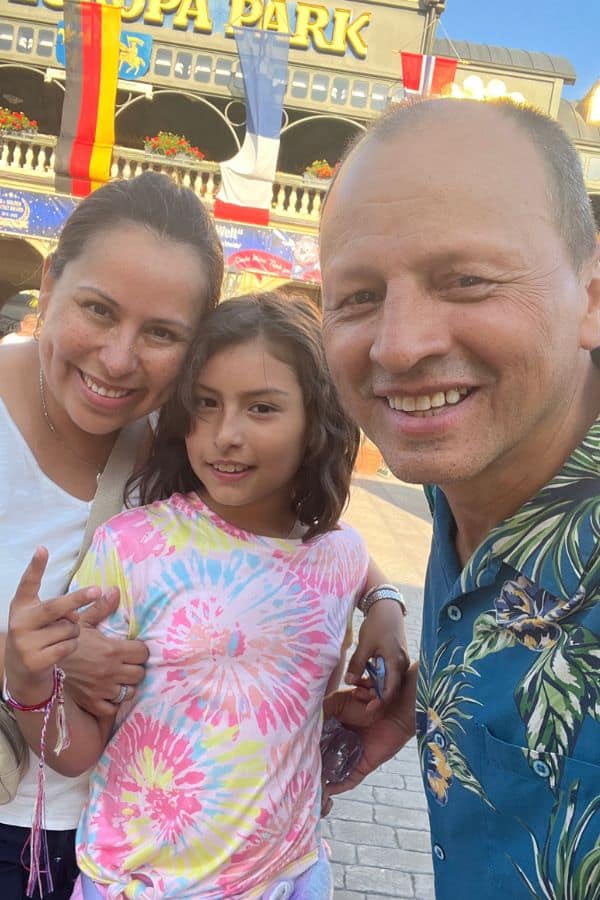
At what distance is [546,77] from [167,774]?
16.8 metres

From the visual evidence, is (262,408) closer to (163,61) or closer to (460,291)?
(460,291)

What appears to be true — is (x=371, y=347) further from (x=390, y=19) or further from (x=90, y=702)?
(x=390, y=19)

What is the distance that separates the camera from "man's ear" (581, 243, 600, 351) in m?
1.18

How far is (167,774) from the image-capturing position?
139 centimetres

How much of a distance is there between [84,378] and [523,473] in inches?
38.9

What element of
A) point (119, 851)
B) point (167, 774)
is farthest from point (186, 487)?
point (119, 851)

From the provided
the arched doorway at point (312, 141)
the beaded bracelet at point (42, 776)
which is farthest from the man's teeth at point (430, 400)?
the arched doorway at point (312, 141)

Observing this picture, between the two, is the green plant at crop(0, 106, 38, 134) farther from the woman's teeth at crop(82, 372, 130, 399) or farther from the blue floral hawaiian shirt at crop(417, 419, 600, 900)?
the blue floral hawaiian shirt at crop(417, 419, 600, 900)

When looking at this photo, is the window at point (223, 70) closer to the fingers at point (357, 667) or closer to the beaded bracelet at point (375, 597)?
the beaded bracelet at point (375, 597)

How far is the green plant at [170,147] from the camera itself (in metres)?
13.4

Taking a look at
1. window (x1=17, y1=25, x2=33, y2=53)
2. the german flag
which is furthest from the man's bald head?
window (x1=17, y1=25, x2=33, y2=53)

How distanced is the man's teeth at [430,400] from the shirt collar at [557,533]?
0.23m

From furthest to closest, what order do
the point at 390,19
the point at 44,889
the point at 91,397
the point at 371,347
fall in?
1. the point at 390,19
2. the point at 91,397
3. the point at 44,889
4. the point at 371,347

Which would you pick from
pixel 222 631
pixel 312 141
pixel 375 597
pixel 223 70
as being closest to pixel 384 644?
pixel 375 597
